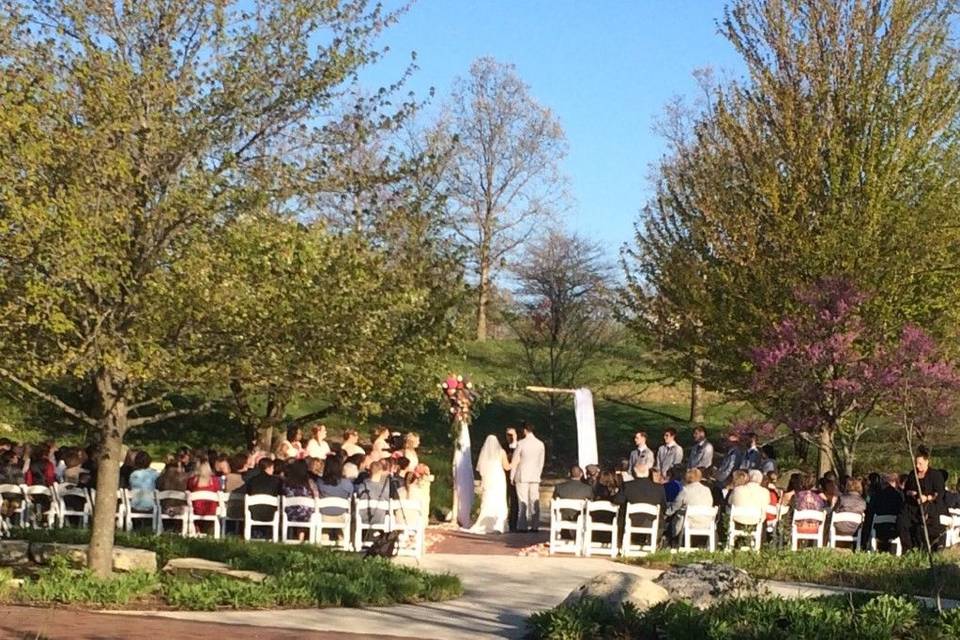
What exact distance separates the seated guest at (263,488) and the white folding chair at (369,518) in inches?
45.7

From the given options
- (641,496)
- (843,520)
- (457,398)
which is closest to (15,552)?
(641,496)

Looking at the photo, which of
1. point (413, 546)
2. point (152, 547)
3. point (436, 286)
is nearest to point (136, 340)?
point (152, 547)

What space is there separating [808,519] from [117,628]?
11803 millimetres

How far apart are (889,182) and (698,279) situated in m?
4.45

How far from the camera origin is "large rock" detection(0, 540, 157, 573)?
15875mm

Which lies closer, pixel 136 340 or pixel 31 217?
pixel 31 217

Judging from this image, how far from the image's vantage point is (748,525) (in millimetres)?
21125

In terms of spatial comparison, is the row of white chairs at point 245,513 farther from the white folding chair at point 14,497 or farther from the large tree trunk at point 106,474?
the large tree trunk at point 106,474

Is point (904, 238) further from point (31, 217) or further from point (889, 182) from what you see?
point (31, 217)

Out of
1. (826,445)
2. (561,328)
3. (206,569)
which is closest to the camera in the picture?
(206,569)

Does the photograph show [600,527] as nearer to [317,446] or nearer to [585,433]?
[317,446]

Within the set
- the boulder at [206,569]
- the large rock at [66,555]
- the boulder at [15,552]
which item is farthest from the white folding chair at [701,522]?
the boulder at [15,552]

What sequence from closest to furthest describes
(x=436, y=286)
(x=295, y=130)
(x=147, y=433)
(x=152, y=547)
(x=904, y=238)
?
(x=295, y=130) → (x=152, y=547) → (x=436, y=286) → (x=904, y=238) → (x=147, y=433)

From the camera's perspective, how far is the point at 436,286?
25.7 meters
